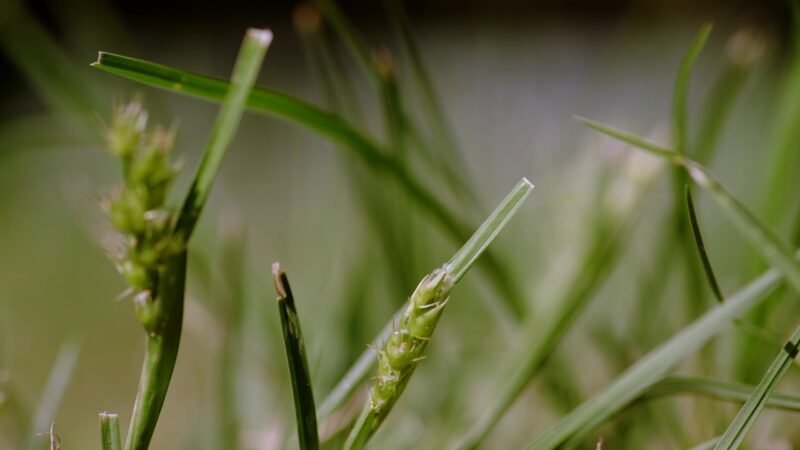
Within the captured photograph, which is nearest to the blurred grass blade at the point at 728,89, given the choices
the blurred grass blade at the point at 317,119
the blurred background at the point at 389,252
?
the blurred background at the point at 389,252

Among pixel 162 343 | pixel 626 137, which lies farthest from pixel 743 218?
pixel 162 343

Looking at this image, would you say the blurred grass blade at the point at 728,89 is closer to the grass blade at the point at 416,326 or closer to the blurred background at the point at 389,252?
the blurred background at the point at 389,252

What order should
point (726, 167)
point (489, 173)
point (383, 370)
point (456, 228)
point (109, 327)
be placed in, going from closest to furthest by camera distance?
point (383, 370), point (456, 228), point (109, 327), point (489, 173), point (726, 167)

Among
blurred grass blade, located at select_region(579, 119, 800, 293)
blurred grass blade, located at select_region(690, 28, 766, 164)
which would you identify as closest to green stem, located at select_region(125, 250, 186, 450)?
blurred grass blade, located at select_region(579, 119, 800, 293)

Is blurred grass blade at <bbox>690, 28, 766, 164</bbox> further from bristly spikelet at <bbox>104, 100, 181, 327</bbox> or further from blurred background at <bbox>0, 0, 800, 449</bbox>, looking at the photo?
bristly spikelet at <bbox>104, 100, 181, 327</bbox>

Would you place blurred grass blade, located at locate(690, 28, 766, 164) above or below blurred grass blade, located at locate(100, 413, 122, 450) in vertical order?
above

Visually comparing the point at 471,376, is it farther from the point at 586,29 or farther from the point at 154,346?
the point at 586,29

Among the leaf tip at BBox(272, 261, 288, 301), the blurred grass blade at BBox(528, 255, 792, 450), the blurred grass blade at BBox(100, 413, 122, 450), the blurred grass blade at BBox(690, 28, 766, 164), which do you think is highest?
the blurred grass blade at BBox(690, 28, 766, 164)

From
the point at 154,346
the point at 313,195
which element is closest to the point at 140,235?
the point at 154,346
